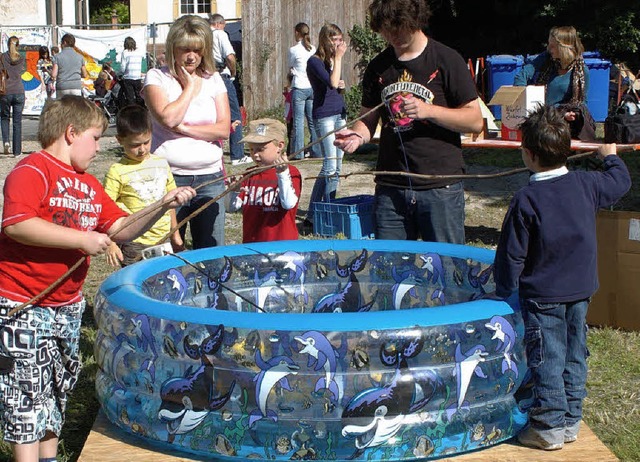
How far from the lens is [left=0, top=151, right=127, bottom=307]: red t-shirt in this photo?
316 centimetres

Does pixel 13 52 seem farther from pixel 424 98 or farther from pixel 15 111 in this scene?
pixel 424 98

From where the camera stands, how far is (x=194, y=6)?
102ft

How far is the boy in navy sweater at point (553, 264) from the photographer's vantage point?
3258 millimetres

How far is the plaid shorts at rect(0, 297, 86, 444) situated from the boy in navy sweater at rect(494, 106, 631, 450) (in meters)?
1.65

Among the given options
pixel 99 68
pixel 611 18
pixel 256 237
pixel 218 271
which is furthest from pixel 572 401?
pixel 99 68

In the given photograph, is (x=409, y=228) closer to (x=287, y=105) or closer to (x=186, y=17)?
(x=186, y=17)

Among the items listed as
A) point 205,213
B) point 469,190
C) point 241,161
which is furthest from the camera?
point 241,161

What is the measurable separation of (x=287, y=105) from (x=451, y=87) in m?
7.34

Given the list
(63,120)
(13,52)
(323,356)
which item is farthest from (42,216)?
(13,52)

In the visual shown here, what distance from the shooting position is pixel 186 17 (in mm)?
4840

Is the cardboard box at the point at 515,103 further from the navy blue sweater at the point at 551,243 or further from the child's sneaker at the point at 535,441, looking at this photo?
the child's sneaker at the point at 535,441

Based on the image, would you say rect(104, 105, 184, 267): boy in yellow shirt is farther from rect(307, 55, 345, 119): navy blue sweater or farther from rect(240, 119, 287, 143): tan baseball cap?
rect(307, 55, 345, 119): navy blue sweater

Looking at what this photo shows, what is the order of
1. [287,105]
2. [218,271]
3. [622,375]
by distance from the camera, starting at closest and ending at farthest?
[218,271] → [622,375] → [287,105]

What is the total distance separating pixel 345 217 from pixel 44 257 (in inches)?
173
